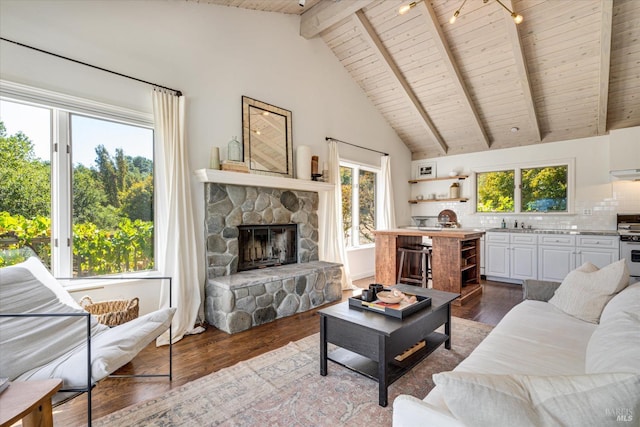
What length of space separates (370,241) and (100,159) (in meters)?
4.62

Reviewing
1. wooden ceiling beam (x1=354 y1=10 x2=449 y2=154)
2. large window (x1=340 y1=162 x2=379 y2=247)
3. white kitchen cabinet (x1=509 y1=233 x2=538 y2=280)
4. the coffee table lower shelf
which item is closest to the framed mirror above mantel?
large window (x1=340 y1=162 x2=379 y2=247)

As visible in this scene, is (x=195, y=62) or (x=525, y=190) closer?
(x=195, y=62)

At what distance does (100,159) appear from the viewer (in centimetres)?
296

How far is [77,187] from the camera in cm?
281

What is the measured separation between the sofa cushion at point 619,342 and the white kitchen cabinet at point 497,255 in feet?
13.5

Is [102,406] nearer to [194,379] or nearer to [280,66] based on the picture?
[194,379]

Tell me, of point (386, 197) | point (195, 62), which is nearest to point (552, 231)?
point (386, 197)

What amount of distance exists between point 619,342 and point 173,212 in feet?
11.0

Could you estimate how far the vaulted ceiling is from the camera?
12.8 ft

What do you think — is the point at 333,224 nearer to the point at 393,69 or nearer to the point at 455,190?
the point at 393,69

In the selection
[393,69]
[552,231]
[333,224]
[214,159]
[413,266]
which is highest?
[393,69]

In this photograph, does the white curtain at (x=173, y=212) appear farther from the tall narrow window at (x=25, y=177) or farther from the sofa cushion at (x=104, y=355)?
the sofa cushion at (x=104, y=355)

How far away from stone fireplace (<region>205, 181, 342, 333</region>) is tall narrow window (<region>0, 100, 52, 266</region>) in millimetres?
1380

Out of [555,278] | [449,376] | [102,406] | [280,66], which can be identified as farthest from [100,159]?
[555,278]
